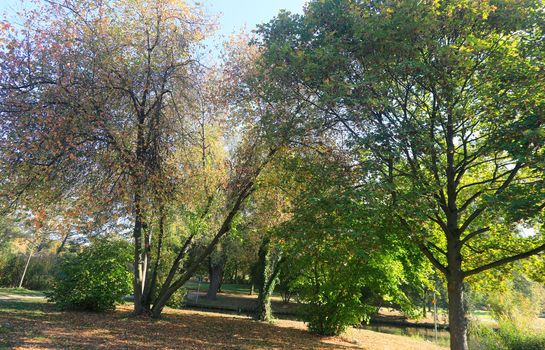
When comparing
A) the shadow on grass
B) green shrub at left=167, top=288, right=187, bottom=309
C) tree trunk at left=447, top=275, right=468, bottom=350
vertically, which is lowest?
the shadow on grass

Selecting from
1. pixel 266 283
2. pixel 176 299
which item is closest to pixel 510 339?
pixel 266 283

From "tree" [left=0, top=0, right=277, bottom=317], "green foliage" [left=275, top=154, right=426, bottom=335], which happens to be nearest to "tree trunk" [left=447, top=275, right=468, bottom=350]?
"green foliage" [left=275, top=154, right=426, bottom=335]

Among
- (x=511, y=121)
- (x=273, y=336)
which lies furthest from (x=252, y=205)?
(x=511, y=121)

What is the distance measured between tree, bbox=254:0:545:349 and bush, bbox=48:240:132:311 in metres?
10.5

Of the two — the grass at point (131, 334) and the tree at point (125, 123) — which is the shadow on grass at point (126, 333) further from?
the tree at point (125, 123)

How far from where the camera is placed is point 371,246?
9.24 meters

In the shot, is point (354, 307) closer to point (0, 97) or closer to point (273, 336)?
point (273, 336)

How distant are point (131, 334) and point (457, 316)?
8.93m

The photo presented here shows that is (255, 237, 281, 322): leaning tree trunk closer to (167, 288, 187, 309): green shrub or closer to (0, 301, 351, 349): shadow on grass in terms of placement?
(0, 301, 351, 349): shadow on grass

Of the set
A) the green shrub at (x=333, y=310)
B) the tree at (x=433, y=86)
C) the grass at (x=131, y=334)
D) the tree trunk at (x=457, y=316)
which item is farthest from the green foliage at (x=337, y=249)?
the tree trunk at (x=457, y=316)

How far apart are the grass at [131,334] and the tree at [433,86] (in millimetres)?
5398

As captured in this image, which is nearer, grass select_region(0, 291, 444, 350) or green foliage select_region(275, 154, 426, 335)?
grass select_region(0, 291, 444, 350)

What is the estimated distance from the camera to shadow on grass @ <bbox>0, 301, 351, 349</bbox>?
27.1 ft

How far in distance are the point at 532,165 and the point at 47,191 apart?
463 inches
